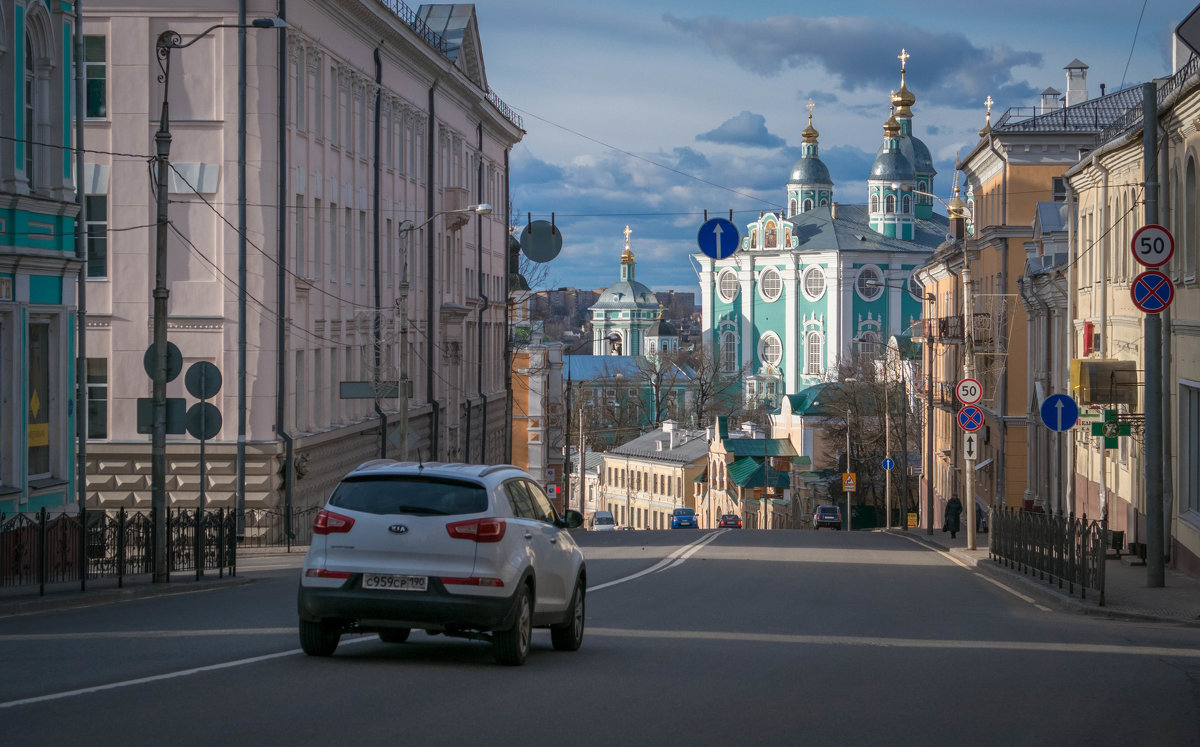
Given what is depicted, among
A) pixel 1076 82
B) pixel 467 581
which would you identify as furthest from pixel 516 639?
pixel 1076 82

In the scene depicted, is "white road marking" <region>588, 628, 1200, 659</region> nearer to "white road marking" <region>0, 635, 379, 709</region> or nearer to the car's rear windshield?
the car's rear windshield

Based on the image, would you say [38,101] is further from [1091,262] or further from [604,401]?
[604,401]

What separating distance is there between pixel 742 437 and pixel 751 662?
87497mm

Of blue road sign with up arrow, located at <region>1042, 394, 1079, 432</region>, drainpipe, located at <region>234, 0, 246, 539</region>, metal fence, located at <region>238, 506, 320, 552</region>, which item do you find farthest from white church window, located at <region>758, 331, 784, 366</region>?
blue road sign with up arrow, located at <region>1042, 394, 1079, 432</region>

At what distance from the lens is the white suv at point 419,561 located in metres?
10.5

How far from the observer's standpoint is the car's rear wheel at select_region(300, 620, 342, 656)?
10.8m

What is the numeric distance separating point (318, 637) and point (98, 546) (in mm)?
9568

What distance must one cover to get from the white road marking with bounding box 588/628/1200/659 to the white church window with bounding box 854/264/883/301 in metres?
111

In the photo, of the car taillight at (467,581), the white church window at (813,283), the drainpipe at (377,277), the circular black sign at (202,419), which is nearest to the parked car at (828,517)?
the drainpipe at (377,277)

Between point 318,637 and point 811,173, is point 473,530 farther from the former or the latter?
point 811,173

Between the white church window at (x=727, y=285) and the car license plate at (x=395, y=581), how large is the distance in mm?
121485

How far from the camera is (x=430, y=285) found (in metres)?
49.2

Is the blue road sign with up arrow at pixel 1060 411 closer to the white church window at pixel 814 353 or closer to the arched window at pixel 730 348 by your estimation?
the white church window at pixel 814 353

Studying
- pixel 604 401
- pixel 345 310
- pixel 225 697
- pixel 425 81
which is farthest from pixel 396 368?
pixel 604 401
